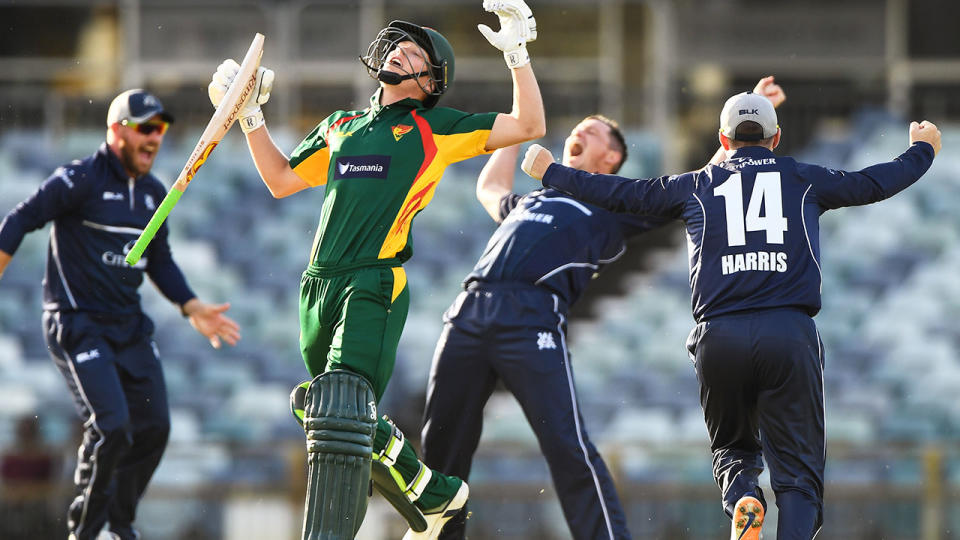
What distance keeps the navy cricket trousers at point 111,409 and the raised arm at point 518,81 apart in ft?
8.37

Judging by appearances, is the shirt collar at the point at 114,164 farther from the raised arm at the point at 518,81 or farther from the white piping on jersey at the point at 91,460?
the raised arm at the point at 518,81

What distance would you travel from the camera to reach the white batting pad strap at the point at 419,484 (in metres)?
6.29

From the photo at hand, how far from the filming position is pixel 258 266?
1463cm

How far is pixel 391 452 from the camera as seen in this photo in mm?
6199

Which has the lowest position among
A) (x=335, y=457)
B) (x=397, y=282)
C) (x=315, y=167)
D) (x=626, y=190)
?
(x=335, y=457)

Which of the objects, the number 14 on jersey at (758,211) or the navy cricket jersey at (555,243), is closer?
the number 14 on jersey at (758,211)

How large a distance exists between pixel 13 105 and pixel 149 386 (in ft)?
32.8

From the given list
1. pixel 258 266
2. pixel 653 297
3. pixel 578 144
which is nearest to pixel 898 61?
pixel 653 297

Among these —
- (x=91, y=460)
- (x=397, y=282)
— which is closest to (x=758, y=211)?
(x=397, y=282)

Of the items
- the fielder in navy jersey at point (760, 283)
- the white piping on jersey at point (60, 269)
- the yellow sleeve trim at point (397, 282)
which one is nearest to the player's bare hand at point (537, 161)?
the fielder in navy jersey at point (760, 283)

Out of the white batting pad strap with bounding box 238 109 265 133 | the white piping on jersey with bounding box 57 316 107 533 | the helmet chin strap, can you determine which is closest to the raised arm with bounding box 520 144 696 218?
the helmet chin strap

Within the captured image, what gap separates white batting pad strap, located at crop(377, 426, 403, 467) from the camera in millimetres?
6176

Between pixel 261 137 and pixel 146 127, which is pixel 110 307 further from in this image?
pixel 261 137

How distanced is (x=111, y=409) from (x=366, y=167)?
7.24 ft
